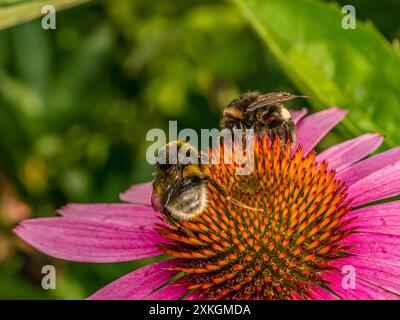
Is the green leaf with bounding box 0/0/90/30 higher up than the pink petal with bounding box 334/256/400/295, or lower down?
higher up

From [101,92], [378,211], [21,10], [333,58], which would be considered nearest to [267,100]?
[333,58]

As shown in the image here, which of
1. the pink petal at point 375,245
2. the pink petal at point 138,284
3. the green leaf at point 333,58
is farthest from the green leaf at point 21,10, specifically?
the pink petal at point 375,245

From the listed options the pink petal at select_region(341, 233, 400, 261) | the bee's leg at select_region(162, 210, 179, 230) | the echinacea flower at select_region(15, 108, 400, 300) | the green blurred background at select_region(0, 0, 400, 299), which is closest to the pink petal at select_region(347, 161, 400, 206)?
the echinacea flower at select_region(15, 108, 400, 300)

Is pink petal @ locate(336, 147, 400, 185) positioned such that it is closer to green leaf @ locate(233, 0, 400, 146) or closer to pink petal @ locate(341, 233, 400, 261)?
green leaf @ locate(233, 0, 400, 146)

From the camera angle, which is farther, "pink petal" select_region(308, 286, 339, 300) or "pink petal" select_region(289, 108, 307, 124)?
"pink petal" select_region(289, 108, 307, 124)

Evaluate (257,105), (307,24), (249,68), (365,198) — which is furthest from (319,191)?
(249,68)

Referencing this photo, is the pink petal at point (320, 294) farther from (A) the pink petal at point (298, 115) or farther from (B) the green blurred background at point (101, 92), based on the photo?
(B) the green blurred background at point (101, 92)

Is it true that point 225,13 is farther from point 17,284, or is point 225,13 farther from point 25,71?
point 17,284
